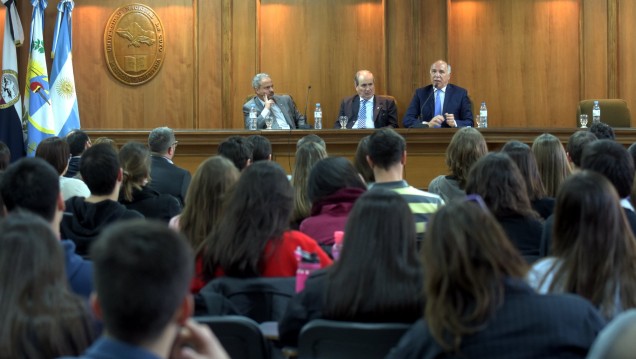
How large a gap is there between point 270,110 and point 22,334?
738 cm

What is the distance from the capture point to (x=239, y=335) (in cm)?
289

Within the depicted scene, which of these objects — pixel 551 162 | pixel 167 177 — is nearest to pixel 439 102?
pixel 167 177

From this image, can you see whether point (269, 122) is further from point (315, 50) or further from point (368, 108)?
point (315, 50)

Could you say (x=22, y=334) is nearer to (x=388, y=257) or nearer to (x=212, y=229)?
(x=388, y=257)

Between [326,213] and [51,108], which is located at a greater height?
[51,108]

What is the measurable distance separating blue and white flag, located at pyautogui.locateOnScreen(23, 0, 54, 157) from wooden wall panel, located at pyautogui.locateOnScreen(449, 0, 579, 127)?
162 inches

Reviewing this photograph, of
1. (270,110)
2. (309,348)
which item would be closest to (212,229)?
(309,348)

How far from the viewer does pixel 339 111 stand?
9.91 meters

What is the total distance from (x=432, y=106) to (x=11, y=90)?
4185 millimetres

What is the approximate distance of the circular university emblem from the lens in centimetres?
965

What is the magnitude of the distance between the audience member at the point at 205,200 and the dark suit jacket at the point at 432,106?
517 cm

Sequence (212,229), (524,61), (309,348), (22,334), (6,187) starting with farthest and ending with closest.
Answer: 1. (524,61)
2. (212,229)
3. (6,187)
4. (309,348)
5. (22,334)

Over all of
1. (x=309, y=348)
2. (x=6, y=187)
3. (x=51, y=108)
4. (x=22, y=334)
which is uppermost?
(x=51, y=108)

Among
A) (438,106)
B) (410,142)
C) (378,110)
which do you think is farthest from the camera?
(378,110)
